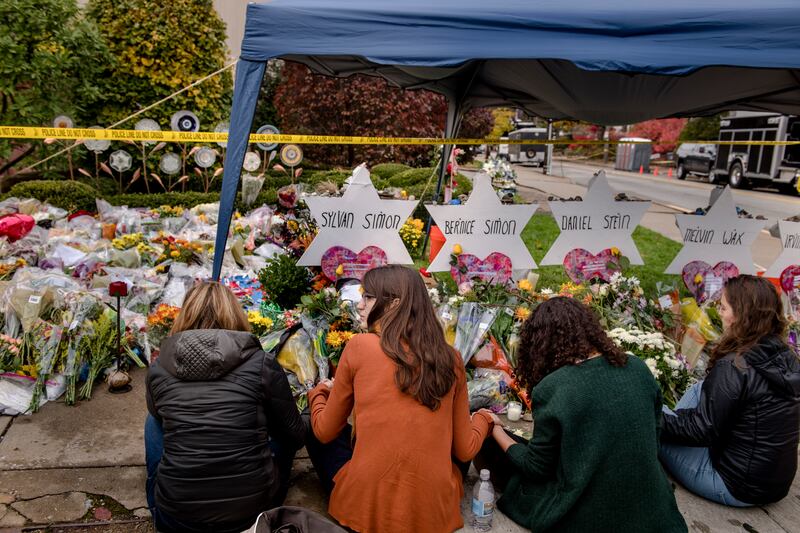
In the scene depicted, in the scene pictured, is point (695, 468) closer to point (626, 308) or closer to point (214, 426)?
point (626, 308)

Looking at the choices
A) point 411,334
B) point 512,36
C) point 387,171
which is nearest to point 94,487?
point 411,334

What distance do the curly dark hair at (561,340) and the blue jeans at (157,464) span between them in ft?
3.79

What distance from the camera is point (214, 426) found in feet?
7.55

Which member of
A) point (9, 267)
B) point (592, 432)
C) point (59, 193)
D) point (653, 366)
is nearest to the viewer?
point (592, 432)

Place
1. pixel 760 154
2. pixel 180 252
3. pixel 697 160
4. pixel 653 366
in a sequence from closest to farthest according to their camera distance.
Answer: pixel 653 366 < pixel 180 252 < pixel 760 154 < pixel 697 160

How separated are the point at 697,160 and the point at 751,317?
2296 centimetres

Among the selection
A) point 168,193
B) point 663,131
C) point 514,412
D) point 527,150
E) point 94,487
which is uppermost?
point 663,131

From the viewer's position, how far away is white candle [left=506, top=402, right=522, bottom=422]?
3781 mm

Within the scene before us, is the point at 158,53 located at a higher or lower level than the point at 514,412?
higher

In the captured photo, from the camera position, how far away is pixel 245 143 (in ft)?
13.4

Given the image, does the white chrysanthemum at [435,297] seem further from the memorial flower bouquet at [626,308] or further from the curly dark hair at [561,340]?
the curly dark hair at [561,340]

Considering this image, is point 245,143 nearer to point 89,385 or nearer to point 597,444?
point 89,385

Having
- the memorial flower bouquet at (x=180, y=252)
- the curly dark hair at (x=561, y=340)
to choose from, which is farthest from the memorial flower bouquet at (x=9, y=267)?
the curly dark hair at (x=561, y=340)

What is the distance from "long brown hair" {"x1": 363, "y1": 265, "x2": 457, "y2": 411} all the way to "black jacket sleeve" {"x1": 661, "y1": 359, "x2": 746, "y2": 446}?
4.19ft
